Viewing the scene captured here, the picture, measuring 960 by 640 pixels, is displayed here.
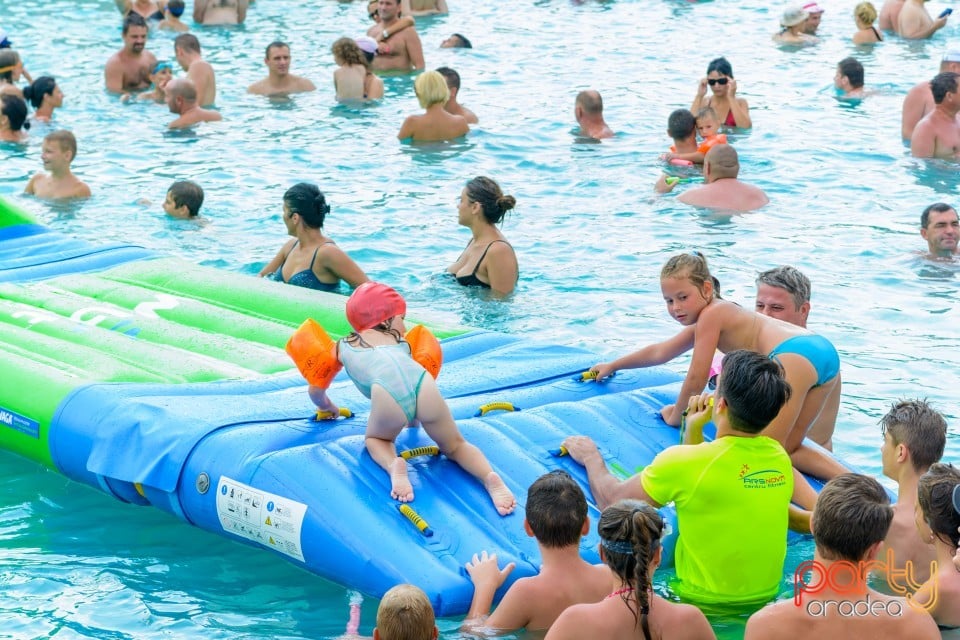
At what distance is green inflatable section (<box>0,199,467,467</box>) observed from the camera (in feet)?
19.7

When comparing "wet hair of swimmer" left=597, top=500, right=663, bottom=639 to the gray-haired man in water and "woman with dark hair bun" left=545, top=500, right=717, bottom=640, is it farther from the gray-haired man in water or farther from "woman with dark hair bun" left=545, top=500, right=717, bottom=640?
the gray-haired man in water

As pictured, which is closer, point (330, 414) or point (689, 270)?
point (689, 270)

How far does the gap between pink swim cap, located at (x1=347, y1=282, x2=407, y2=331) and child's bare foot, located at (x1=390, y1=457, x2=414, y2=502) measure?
23.9 inches

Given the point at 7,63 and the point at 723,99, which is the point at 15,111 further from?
the point at 723,99

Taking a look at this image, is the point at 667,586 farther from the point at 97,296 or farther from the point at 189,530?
the point at 97,296

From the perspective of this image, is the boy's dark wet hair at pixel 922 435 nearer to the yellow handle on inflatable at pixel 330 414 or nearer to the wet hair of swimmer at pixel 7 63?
the yellow handle on inflatable at pixel 330 414

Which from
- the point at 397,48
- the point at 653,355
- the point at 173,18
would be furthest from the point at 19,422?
the point at 173,18

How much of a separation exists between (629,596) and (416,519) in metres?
1.34

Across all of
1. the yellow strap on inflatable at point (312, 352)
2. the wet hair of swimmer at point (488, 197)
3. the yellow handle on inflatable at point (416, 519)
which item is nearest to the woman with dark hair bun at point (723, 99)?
the wet hair of swimmer at point (488, 197)

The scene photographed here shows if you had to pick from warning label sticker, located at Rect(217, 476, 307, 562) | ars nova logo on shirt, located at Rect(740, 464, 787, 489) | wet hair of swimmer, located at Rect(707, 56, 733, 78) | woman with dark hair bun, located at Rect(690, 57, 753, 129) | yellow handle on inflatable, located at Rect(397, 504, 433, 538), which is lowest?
warning label sticker, located at Rect(217, 476, 307, 562)

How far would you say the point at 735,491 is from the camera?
4.36m

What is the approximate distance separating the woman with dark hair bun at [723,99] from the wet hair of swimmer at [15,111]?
6.40 metres

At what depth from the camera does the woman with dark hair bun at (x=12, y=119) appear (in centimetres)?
1199

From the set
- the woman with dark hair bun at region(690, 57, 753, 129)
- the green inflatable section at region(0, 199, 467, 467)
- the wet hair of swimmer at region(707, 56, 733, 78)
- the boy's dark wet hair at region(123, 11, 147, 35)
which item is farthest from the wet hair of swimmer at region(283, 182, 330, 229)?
the boy's dark wet hair at region(123, 11, 147, 35)
